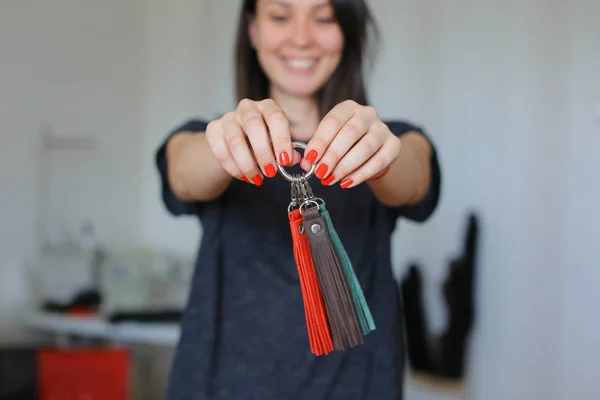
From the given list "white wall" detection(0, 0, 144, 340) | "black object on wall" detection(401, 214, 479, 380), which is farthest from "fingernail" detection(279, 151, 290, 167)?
"white wall" detection(0, 0, 144, 340)

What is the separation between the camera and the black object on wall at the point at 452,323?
1.84 m

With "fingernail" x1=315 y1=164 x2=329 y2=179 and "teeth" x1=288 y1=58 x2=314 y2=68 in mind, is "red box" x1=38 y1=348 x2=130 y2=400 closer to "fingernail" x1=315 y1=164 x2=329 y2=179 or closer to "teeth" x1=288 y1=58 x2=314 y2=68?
"teeth" x1=288 y1=58 x2=314 y2=68

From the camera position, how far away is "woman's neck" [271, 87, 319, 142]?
0.83 m

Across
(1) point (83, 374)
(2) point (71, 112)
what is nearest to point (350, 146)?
(1) point (83, 374)

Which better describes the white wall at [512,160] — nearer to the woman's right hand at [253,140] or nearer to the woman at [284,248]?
the woman at [284,248]

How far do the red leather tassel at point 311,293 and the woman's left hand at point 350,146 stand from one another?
46 millimetres

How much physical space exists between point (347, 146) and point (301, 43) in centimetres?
34

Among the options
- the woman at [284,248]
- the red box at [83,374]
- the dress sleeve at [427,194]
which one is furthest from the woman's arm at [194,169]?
the red box at [83,374]

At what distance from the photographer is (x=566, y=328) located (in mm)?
1738

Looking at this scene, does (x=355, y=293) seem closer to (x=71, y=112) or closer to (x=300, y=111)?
(x=300, y=111)

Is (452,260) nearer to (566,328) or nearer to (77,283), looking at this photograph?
(566,328)

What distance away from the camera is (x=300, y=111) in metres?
0.84

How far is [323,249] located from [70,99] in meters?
1.88

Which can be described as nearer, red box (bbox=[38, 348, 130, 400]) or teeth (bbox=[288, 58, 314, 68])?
teeth (bbox=[288, 58, 314, 68])
